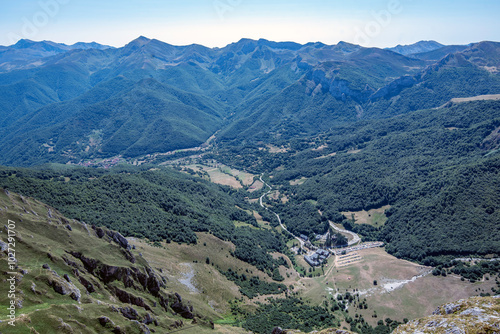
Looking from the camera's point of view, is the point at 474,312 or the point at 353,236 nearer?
the point at 474,312

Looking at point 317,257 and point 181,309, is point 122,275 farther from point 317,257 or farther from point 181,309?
point 317,257

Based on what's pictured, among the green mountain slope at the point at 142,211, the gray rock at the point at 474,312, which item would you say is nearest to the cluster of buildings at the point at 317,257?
the green mountain slope at the point at 142,211

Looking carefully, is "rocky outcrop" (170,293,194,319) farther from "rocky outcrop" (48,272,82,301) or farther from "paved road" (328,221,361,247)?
"paved road" (328,221,361,247)

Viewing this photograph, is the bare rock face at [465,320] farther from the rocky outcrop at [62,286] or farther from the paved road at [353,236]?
the paved road at [353,236]

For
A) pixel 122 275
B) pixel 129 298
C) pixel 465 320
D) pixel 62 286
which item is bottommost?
pixel 129 298

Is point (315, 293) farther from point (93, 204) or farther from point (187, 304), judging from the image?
point (93, 204)

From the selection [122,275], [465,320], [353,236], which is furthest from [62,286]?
[353,236]
